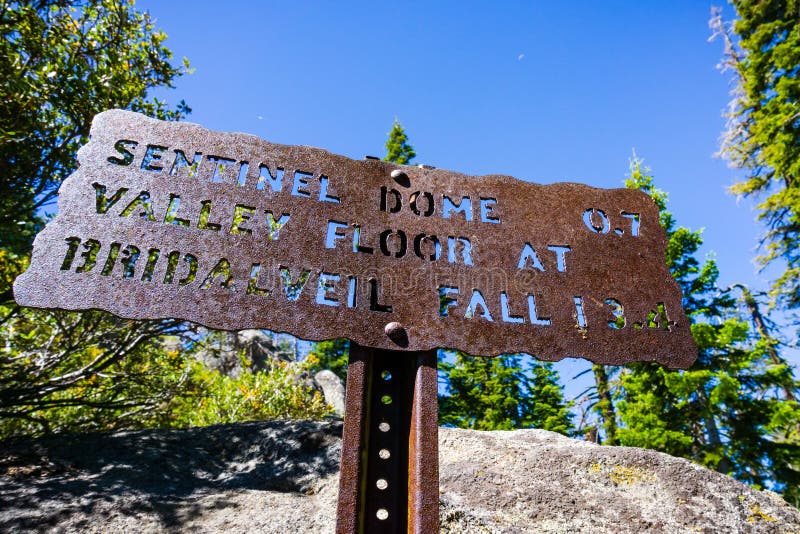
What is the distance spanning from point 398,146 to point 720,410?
1528 centimetres

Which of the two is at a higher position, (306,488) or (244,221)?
(244,221)

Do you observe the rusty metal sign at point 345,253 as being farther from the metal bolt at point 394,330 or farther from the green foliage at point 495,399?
the green foliage at point 495,399

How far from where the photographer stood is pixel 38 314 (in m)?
6.73

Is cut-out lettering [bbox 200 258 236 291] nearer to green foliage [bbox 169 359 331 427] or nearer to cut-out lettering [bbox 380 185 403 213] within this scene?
cut-out lettering [bbox 380 185 403 213]

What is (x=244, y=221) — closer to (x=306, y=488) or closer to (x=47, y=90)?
(x=306, y=488)

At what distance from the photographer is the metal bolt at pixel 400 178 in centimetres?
223

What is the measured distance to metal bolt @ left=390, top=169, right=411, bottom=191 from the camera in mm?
2227

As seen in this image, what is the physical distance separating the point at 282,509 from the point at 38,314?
19.7ft

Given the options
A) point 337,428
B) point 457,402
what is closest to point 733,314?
point 457,402

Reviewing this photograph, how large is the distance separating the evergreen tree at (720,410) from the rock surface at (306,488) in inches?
405

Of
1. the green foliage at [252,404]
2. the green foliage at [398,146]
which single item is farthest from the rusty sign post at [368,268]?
the green foliage at [398,146]

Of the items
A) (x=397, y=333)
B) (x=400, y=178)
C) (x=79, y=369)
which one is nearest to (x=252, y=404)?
(x=79, y=369)

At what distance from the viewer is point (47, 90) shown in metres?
5.41

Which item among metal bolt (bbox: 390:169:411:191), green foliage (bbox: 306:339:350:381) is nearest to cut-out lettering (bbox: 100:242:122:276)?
metal bolt (bbox: 390:169:411:191)
